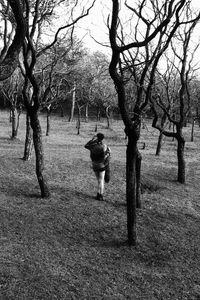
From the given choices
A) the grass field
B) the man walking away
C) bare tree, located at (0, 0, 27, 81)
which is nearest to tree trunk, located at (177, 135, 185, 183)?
the grass field

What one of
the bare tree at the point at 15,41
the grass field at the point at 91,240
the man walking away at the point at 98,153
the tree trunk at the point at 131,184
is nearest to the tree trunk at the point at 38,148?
the grass field at the point at 91,240

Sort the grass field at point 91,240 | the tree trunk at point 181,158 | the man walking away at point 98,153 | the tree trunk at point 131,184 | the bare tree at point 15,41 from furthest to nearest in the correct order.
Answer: the tree trunk at point 181,158 < the man walking away at point 98,153 < the tree trunk at point 131,184 < the bare tree at point 15,41 < the grass field at point 91,240

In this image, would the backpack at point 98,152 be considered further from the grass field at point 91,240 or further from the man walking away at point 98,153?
the grass field at point 91,240

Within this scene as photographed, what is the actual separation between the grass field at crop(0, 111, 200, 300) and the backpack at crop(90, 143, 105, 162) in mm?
1696

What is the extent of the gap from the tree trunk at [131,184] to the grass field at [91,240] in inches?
16.3

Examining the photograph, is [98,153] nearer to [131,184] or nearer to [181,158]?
[131,184]

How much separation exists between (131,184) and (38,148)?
3.79 meters

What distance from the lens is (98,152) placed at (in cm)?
979

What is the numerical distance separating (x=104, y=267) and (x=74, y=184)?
585 centimetres

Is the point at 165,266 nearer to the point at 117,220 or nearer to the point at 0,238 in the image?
the point at 117,220

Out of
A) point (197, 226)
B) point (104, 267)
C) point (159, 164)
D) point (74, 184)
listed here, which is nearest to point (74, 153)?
point (159, 164)

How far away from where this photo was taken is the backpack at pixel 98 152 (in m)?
9.77

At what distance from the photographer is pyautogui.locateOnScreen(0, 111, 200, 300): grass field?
5.96m

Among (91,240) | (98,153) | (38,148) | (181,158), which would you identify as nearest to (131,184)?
(91,240)
